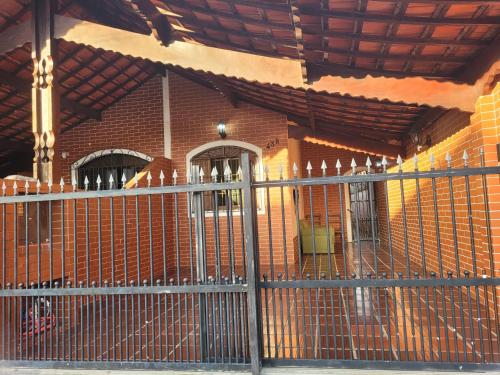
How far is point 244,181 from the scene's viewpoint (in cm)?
304

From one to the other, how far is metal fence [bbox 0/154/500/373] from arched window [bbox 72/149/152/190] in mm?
2299

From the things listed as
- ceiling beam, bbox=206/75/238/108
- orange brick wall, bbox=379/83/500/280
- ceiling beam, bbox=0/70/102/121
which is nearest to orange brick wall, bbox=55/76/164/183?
ceiling beam, bbox=0/70/102/121

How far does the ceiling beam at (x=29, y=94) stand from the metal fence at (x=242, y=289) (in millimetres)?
2709

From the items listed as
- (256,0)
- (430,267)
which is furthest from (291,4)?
(430,267)

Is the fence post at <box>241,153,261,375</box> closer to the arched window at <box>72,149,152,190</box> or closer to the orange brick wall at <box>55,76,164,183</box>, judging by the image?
the orange brick wall at <box>55,76,164,183</box>

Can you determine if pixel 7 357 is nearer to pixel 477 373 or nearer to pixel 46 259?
pixel 46 259

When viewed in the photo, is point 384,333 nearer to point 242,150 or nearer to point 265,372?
point 265,372

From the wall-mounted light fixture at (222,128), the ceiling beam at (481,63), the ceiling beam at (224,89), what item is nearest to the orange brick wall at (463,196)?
the ceiling beam at (481,63)

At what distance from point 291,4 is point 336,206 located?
9479 millimetres

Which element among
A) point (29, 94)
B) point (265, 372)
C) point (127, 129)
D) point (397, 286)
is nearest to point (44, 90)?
point (29, 94)

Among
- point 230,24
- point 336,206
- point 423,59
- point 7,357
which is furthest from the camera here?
point 336,206

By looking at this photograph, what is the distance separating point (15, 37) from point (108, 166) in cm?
402

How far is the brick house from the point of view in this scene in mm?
2961

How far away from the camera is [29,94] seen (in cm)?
748
